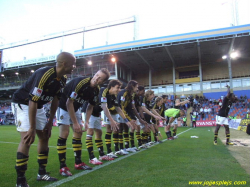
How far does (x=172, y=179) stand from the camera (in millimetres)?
2918

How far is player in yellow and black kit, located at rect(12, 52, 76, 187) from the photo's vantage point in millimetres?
2469

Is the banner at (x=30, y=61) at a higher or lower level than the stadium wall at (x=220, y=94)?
higher

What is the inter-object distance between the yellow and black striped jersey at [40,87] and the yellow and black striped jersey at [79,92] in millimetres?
438

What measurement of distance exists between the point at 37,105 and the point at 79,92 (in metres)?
0.94

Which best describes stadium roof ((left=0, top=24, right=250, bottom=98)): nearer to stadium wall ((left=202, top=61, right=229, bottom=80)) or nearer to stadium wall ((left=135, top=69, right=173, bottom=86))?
stadium wall ((left=202, top=61, right=229, bottom=80))

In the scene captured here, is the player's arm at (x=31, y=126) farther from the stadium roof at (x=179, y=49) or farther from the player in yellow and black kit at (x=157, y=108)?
the stadium roof at (x=179, y=49)

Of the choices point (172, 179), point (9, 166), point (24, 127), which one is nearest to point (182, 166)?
point (172, 179)

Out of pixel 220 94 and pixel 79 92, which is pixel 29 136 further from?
pixel 220 94

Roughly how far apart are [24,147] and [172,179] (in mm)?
2196

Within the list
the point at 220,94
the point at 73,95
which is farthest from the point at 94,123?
the point at 220,94

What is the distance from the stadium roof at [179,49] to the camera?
27.1 m

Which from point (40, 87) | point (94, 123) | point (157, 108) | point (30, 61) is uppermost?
point (30, 61)

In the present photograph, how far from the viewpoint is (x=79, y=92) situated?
11.5 feet

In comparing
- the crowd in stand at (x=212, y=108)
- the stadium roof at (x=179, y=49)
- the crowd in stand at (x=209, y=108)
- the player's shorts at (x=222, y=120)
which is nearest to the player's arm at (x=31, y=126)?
the player's shorts at (x=222, y=120)
